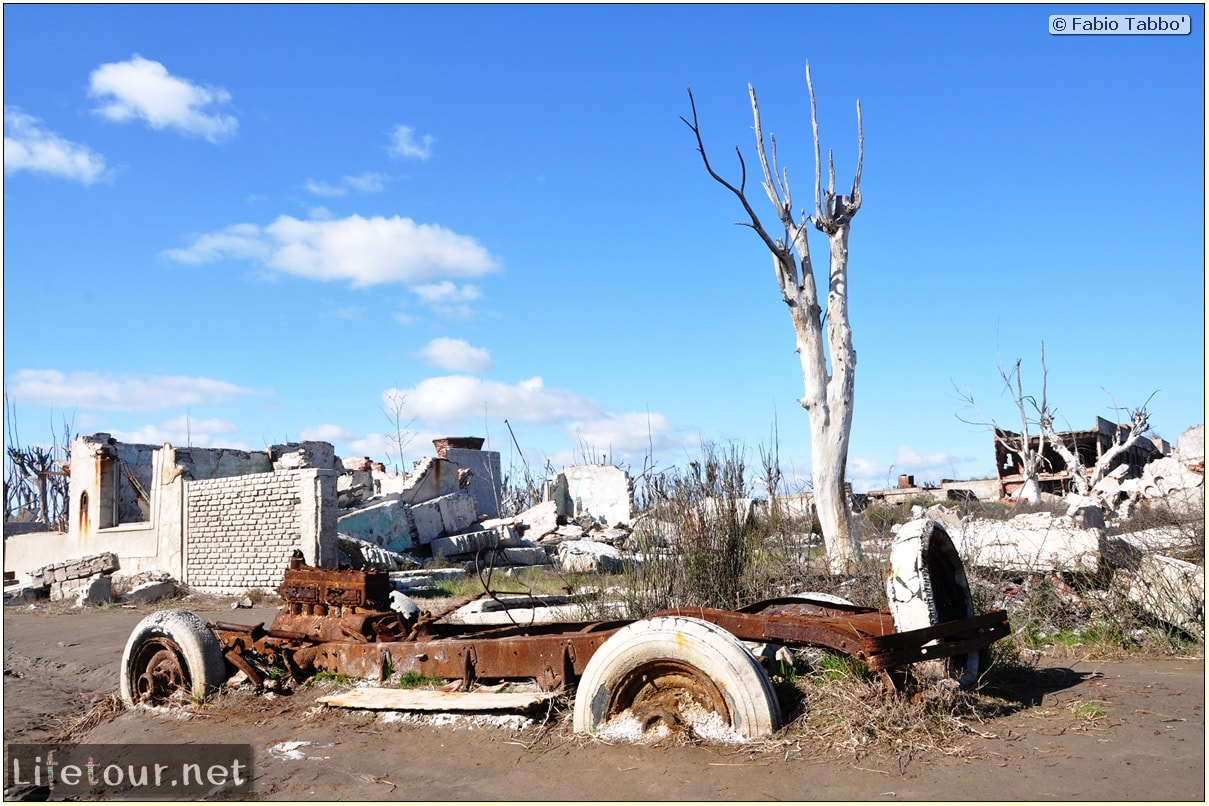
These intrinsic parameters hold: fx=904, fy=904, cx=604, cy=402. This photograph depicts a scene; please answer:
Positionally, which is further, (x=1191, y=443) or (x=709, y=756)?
(x=1191, y=443)

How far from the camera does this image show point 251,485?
1691cm

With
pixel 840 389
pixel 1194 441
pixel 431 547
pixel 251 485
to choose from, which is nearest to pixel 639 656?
pixel 840 389

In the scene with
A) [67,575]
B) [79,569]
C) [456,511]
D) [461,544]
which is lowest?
[67,575]

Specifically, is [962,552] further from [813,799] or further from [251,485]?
[251,485]

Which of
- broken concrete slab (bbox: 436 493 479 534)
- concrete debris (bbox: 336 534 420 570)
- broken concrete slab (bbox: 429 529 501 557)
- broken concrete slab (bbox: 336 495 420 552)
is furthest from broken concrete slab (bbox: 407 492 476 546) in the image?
concrete debris (bbox: 336 534 420 570)

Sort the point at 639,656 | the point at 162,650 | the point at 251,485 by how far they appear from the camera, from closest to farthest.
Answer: the point at 639,656, the point at 162,650, the point at 251,485

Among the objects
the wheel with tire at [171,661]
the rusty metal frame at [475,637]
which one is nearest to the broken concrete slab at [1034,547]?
the rusty metal frame at [475,637]

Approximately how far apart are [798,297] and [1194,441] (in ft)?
68.1

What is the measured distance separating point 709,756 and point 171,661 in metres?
4.12

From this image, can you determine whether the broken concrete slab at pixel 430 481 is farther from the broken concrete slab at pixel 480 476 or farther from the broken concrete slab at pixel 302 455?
the broken concrete slab at pixel 302 455

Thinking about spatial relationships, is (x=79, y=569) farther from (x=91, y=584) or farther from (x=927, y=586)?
(x=927, y=586)

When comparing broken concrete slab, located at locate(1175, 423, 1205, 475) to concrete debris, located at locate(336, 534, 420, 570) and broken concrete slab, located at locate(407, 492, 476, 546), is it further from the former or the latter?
concrete debris, located at locate(336, 534, 420, 570)

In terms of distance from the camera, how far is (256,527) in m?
16.7

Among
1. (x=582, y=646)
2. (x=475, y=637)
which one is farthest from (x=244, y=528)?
(x=582, y=646)
